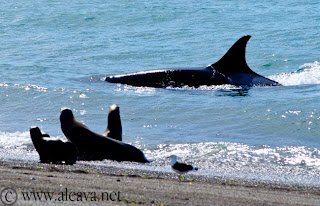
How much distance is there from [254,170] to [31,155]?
325 cm

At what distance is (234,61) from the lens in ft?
59.5

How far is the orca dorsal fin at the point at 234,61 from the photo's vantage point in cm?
1786

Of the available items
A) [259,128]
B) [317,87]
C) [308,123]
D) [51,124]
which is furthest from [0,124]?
[317,87]

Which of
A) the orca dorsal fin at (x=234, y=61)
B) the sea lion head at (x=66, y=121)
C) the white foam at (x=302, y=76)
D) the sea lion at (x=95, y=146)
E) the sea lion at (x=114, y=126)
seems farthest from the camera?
the white foam at (x=302, y=76)

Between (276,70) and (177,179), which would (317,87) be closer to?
(276,70)

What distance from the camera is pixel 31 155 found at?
10.7m

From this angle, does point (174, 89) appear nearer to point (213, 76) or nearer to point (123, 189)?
point (213, 76)

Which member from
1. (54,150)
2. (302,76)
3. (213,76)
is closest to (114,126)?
(54,150)

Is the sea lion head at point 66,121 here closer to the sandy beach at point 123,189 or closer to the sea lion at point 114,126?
the sea lion at point 114,126

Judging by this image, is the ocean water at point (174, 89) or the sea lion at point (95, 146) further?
the ocean water at point (174, 89)

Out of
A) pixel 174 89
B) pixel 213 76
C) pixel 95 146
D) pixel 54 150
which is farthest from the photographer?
pixel 213 76

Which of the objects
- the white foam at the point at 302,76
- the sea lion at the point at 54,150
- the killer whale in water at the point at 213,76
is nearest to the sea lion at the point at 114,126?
the sea lion at the point at 54,150

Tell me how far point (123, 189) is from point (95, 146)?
9.78ft

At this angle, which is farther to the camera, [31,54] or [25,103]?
[31,54]
